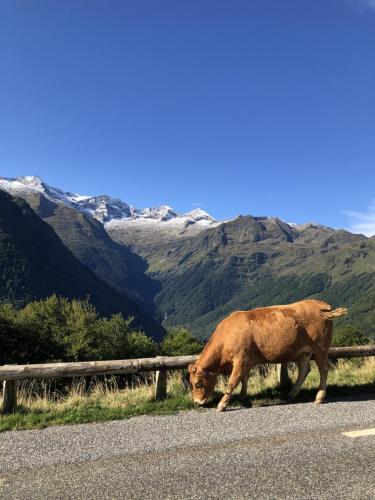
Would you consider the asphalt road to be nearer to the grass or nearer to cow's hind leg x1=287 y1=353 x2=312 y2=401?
the grass

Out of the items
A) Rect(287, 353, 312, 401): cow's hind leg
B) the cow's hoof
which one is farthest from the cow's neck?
the cow's hoof

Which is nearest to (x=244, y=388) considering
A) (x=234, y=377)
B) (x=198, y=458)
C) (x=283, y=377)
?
(x=234, y=377)

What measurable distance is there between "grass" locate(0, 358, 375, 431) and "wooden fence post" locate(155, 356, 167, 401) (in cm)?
16

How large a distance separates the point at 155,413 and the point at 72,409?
1.95 meters

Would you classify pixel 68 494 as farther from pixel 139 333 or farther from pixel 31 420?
pixel 139 333

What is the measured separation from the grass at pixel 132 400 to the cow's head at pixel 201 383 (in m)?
0.25

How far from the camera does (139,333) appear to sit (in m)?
59.0

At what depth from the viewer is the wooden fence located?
1016cm

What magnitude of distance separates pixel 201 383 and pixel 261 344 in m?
1.71

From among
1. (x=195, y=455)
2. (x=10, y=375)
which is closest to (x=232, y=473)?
(x=195, y=455)

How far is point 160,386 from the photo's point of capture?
11484mm

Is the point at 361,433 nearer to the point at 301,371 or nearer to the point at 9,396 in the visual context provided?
the point at 301,371

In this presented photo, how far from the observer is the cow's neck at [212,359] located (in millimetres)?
10609

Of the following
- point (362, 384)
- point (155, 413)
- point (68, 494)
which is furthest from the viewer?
point (362, 384)
